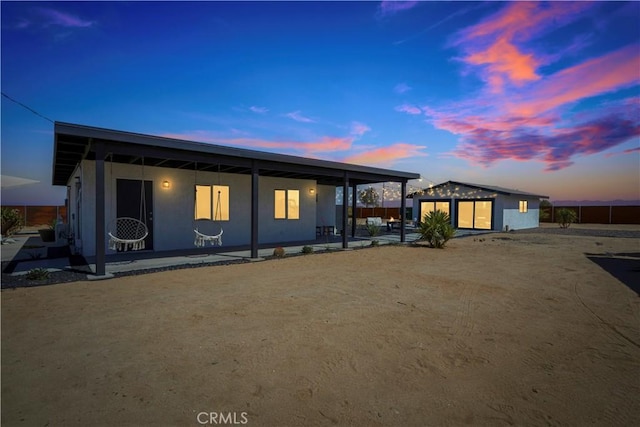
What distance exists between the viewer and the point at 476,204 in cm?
2197

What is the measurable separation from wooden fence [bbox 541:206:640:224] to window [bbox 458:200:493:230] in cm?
1299

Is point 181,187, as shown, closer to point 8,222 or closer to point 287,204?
point 287,204

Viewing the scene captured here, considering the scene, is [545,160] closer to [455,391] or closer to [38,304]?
[455,391]

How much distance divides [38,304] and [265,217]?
8174 millimetres

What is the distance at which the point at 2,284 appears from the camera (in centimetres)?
565

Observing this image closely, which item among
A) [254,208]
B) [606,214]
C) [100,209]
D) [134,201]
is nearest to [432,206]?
[254,208]

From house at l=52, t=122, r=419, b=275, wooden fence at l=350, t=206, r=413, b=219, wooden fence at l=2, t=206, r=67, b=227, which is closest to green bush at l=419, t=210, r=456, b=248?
house at l=52, t=122, r=419, b=275

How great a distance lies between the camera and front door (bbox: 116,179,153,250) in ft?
30.3

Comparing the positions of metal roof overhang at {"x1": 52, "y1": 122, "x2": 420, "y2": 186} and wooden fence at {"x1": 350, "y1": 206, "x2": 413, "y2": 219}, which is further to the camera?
wooden fence at {"x1": 350, "y1": 206, "x2": 413, "y2": 219}

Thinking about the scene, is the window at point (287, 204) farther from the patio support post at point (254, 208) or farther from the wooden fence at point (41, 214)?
the wooden fence at point (41, 214)

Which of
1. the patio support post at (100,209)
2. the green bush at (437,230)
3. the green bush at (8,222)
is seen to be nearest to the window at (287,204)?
the green bush at (437,230)

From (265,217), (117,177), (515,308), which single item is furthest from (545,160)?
(117,177)

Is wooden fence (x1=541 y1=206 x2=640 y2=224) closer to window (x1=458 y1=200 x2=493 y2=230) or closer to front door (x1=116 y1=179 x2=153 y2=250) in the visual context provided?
window (x1=458 y1=200 x2=493 y2=230)
